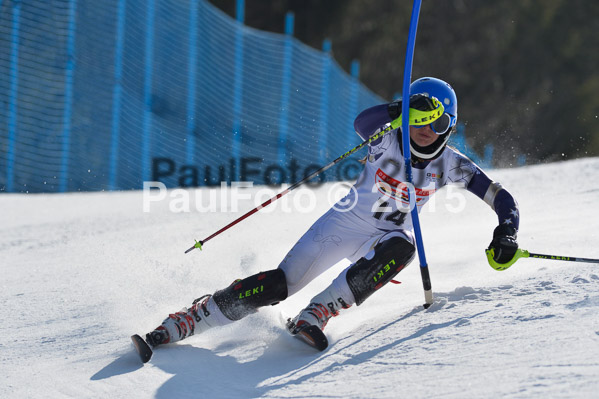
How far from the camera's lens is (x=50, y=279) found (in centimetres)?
540

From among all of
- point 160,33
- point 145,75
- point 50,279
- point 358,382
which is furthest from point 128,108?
point 358,382

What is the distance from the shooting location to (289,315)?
14.7 feet

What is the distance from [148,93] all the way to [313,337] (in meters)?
7.05

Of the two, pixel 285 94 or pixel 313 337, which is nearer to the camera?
pixel 313 337

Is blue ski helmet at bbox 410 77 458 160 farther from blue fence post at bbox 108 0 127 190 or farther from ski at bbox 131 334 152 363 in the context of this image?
blue fence post at bbox 108 0 127 190

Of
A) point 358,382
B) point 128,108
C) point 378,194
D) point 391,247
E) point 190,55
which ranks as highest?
point 190,55

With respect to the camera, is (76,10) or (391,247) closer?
(391,247)

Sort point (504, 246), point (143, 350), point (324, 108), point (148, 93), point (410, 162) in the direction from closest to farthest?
point (143, 350) → point (504, 246) → point (410, 162) → point (148, 93) → point (324, 108)

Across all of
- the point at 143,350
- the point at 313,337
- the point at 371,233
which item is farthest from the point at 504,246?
the point at 143,350

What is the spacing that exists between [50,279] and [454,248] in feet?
9.46

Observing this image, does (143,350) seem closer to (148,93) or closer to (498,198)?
(498,198)

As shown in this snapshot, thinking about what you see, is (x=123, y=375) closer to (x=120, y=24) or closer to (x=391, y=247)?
(x=391, y=247)

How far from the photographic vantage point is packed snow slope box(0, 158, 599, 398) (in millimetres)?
3170

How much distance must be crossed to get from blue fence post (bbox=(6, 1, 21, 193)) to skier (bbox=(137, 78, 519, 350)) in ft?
19.9
